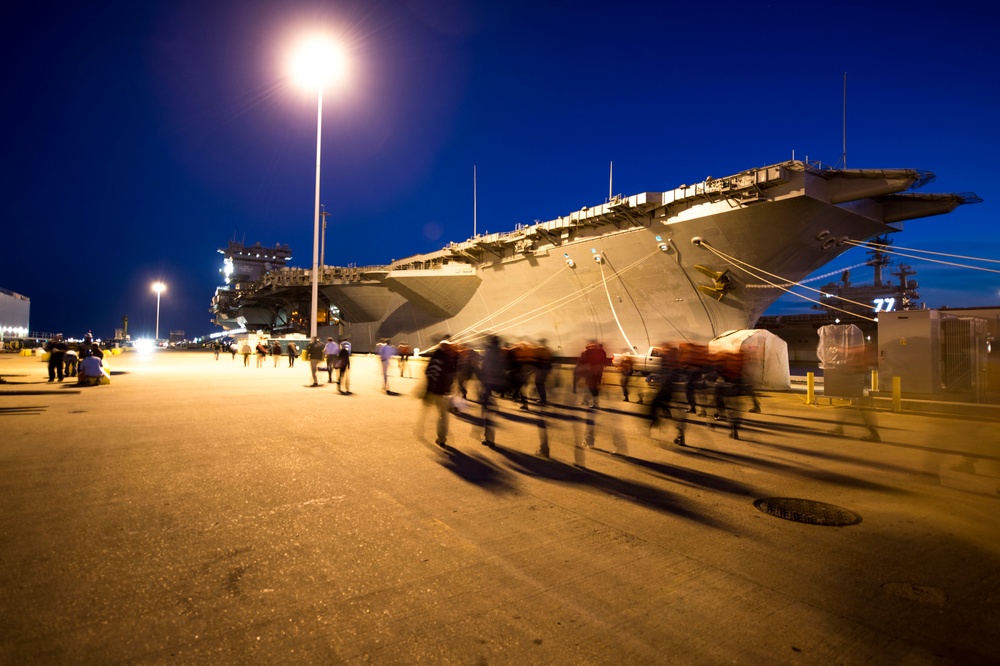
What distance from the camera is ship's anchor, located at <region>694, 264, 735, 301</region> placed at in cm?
2073

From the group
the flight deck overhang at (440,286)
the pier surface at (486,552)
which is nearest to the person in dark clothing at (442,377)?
the pier surface at (486,552)

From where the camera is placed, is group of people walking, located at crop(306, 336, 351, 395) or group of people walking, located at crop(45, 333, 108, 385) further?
group of people walking, located at crop(45, 333, 108, 385)

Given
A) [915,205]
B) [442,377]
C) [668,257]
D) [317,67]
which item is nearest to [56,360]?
[317,67]

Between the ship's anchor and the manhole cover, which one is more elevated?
the ship's anchor

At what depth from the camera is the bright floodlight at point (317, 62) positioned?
22.4 metres

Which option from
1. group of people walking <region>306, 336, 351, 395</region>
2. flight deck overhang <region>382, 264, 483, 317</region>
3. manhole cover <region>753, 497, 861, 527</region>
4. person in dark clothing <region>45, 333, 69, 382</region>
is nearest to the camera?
manhole cover <region>753, 497, 861, 527</region>

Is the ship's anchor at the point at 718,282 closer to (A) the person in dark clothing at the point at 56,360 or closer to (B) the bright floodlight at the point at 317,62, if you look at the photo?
(B) the bright floodlight at the point at 317,62

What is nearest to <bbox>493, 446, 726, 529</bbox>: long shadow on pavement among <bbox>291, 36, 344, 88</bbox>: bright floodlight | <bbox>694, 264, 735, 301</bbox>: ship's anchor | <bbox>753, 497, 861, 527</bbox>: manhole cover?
<bbox>753, 497, 861, 527</bbox>: manhole cover

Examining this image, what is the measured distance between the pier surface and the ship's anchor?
43.1 feet

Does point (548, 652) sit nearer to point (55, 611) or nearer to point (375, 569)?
point (375, 569)

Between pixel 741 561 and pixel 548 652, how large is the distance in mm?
1974

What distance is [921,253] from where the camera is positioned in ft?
45.8

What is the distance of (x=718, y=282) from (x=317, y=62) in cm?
1932

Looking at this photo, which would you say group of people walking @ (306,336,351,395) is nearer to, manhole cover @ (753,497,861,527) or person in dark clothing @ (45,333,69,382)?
person in dark clothing @ (45,333,69,382)
